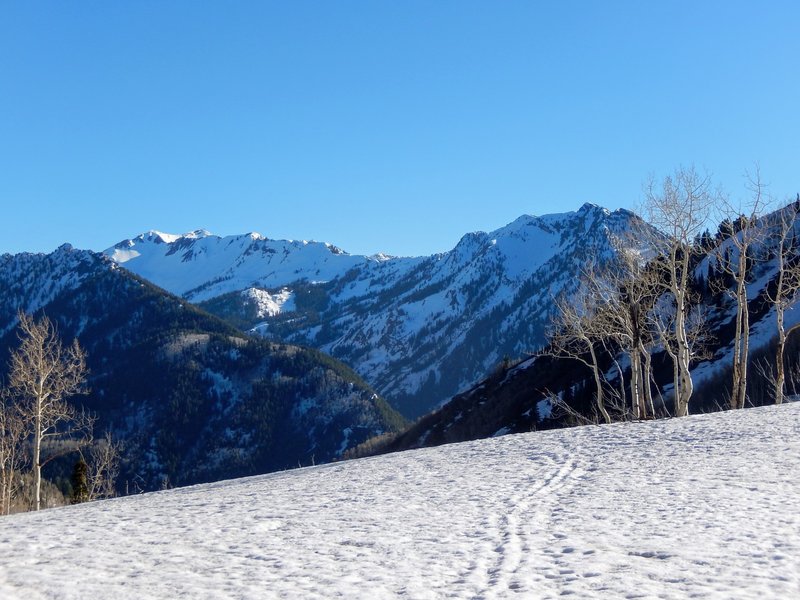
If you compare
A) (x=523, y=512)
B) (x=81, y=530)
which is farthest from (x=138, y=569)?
(x=523, y=512)

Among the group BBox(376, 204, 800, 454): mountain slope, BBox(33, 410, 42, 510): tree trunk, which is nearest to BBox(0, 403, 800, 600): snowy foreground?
BBox(33, 410, 42, 510): tree trunk

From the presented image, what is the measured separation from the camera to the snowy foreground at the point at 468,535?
31.2 ft

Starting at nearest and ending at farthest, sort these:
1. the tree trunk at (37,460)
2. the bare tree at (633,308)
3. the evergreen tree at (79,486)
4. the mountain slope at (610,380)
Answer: the tree trunk at (37,460) < the bare tree at (633,308) < the evergreen tree at (79,486) < the mountain slope at (610,380)

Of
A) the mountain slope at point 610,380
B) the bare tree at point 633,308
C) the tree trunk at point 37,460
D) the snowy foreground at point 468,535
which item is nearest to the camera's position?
the snowy foreground at point 468,535

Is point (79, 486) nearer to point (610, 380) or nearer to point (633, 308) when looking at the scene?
point (633, 308)

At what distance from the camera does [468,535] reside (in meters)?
12.3

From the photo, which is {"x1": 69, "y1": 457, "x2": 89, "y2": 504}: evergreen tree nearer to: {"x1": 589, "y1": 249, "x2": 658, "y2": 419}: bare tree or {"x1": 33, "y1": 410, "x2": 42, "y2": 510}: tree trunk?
{"x1": 33, "y1": 410, "x2": 42, "y2": 510}: tree trunk

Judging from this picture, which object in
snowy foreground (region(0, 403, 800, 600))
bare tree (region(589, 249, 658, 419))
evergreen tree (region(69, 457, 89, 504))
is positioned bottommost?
evergreen tree (region(69, 457, 89, 504))

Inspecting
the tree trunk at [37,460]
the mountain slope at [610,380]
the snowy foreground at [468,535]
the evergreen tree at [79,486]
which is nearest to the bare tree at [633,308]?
the snowy foreground at [468,535]

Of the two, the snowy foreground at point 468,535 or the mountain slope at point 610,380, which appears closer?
the snowy foreground at point 468,535

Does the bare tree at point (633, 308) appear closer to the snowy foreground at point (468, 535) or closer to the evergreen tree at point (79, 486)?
the snowy foreground at point (468, 535)

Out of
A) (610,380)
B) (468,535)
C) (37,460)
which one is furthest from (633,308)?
(610,380)

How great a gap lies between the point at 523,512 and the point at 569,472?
5.40 meters

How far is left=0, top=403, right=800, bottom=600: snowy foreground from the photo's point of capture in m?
9.52
